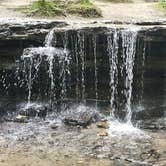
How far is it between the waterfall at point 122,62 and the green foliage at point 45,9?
2612mm

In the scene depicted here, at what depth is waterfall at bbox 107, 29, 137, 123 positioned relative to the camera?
44.5ft

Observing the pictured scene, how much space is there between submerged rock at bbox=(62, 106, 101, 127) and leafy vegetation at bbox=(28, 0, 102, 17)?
10.4ft

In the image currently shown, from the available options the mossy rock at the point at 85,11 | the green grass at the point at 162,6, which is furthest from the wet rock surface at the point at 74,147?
the green grass at the point at 162,6

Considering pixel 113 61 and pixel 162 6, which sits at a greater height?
pixel 162 6

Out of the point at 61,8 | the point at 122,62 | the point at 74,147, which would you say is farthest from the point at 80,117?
the point at 61,8

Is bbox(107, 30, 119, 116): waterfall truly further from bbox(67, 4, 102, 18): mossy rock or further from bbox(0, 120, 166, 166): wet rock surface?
bbox(67, 4, 102, 18): mossy rock

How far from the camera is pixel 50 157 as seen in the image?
1137 cm

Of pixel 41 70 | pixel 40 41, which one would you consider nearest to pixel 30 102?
pixel 41 70

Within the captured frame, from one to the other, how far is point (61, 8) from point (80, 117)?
13.9 feet

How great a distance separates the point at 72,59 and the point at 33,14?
2.37 m

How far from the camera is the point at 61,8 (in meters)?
16.2

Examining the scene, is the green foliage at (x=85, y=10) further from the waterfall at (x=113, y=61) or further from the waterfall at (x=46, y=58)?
the waterfall at (x=46, y=58)

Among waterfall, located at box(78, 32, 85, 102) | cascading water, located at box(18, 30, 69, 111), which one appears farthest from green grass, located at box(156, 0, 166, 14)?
cascading water, located at box(18, 30, 69, 111)

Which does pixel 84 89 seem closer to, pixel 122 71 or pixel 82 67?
pixel 82 67
